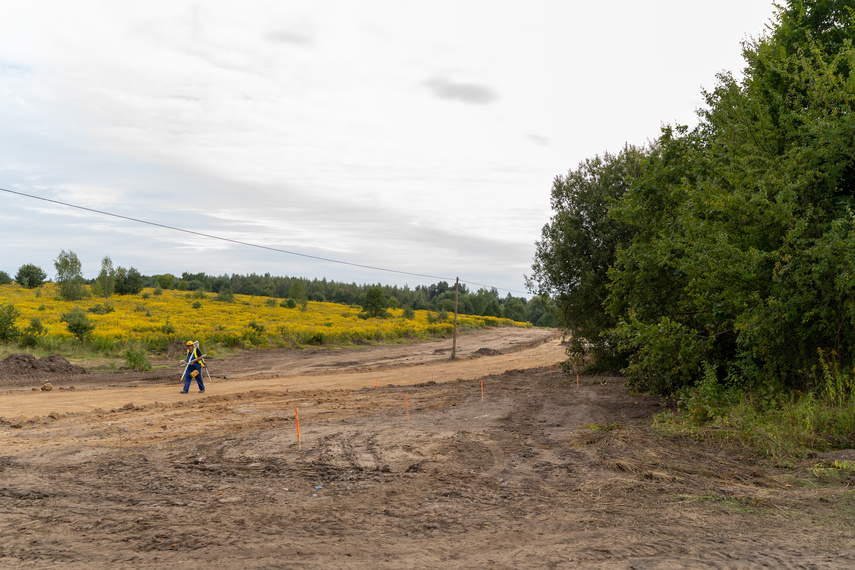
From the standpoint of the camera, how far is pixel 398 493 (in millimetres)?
7418

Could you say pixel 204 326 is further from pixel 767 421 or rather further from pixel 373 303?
pixel 767 421

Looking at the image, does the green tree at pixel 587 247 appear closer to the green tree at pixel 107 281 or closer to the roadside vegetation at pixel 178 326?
the roadside vegetation at pixel 178 326

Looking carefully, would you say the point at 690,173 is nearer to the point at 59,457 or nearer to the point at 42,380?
the point at 59,457

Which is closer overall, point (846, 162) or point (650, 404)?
point (846, 162)

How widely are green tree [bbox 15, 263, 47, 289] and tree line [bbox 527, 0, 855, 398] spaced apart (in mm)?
79235

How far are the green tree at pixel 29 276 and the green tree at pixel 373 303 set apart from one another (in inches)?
1770

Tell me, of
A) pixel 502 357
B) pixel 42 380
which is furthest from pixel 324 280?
pixel 42 380

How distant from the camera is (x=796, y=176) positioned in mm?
11227

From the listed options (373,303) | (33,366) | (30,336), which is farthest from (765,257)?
(373,303)

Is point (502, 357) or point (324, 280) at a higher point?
point (324, 280)

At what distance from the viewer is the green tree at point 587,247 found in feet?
71.9

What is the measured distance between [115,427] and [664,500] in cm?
1117

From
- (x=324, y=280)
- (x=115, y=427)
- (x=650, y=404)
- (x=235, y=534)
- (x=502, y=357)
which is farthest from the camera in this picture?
(x=324, y=280)

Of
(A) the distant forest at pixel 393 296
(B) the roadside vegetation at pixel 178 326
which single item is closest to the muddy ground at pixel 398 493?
(B) the roadside vegetation at pixel 178 326
